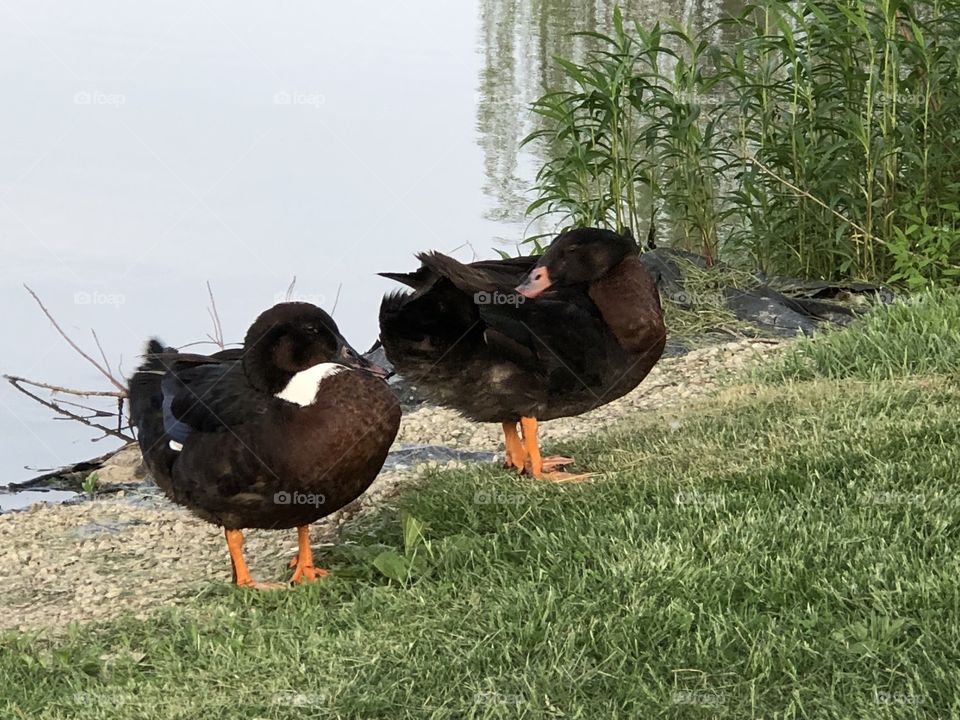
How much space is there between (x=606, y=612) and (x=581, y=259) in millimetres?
1806

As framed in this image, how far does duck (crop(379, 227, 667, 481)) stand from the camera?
4.82m

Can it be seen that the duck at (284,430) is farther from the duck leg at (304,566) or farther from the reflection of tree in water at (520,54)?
the reflection of tree in water at (520,54)

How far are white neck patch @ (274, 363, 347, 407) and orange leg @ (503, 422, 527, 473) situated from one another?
4.06 feet

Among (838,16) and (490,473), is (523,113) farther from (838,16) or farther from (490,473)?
(490,473)

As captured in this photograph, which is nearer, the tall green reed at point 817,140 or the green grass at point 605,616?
the green grass at point 605,616

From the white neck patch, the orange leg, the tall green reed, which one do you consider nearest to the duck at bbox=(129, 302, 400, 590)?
the white neck patch

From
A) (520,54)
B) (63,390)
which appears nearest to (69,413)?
(63,390)

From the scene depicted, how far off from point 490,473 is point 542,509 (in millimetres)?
634

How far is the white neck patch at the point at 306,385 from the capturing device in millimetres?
4066

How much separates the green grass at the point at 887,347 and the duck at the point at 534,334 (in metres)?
1.86

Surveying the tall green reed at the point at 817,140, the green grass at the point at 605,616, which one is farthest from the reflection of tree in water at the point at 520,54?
the green grass at the point at 605,616

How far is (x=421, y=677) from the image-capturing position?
3.44 m

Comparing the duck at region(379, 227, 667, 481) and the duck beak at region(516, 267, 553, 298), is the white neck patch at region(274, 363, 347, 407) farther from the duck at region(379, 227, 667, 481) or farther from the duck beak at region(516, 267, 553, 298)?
the duck beak at region(516, 267, 553, 298)

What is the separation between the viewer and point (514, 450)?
5164mm
